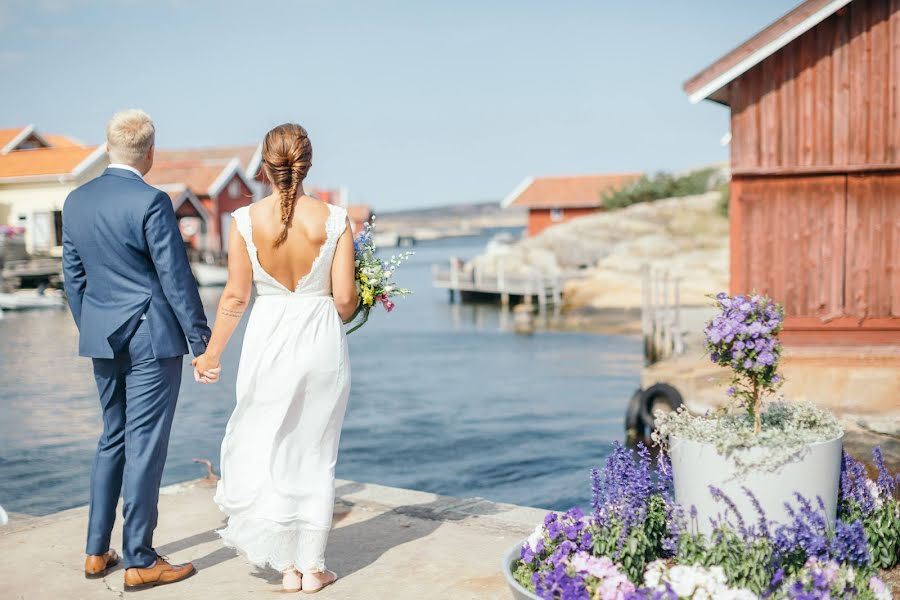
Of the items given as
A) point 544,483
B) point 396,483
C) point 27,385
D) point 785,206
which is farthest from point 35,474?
point 785,206

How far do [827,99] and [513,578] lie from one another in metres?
11.4

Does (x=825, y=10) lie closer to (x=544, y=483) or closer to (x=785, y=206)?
(x=785, y=206)

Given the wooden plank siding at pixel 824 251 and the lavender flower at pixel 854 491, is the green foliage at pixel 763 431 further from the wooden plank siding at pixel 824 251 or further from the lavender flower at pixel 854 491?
the wooden plank siding at pixel 824 251

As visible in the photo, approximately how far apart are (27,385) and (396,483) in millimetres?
11991

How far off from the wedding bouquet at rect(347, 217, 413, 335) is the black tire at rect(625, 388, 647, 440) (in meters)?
10.3

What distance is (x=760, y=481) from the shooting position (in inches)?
164

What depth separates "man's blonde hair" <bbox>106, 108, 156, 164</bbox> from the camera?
4.66 meters

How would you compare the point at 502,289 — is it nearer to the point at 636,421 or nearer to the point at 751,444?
the point at 636,421

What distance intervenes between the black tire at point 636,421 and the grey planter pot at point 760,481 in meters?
10.7

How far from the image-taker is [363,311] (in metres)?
5.21


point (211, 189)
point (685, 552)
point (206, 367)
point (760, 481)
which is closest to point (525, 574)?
point (685, 552)

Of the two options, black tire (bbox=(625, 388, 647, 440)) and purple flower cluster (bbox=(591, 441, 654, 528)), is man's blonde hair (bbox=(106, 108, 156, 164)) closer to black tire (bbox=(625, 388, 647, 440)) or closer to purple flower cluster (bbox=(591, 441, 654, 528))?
purple flower cluster (bbox=(591, 441, 654, 528))

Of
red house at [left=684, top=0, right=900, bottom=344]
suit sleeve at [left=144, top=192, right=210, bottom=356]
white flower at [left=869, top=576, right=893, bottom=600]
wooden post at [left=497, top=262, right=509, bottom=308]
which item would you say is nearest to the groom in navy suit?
suit sleeve at [left=144, top=192, right=210, bottom=356]

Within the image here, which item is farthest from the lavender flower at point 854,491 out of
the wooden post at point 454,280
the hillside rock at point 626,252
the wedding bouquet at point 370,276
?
the wooden post at point 454,280
